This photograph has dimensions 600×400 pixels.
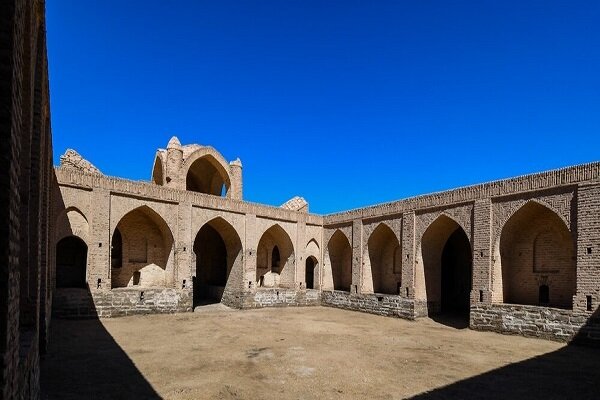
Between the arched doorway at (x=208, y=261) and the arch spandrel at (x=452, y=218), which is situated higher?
the arch spandrel at (x=452, y=218)

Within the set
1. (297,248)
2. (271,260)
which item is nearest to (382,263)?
(297,248)

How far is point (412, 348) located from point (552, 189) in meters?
7.32

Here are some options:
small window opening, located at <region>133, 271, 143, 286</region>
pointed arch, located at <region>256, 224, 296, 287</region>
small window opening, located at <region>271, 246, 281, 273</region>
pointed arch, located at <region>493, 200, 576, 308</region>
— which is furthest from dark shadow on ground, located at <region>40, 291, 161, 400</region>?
small window opening, located at <region>271, 246, 281, 273</region>

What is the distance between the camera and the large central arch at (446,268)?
61.0 feet

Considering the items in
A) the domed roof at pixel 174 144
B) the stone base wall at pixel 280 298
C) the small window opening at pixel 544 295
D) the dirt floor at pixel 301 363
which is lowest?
the stone base wall at pixel 280 298

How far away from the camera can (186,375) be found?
8633 mm

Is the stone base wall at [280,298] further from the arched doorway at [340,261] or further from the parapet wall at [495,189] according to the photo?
the parapet wall at [495,189]

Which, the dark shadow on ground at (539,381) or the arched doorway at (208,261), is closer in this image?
the dark shadow on ground at (539,381)

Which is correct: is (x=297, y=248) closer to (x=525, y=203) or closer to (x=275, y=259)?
(x=275, y=259)

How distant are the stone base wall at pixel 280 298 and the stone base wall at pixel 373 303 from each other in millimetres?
712

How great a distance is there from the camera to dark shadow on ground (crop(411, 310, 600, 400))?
778 centimetres

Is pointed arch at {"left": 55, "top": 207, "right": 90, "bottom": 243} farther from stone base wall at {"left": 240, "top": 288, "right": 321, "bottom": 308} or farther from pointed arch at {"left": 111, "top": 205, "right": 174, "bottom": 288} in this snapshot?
stone base wall at {"left": 240, "top": 288, "right": 321, "bottom": 308}

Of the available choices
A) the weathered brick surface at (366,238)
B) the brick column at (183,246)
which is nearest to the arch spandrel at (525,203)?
the weathered brick surface at (366,238)

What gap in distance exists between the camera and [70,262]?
18.2 meters
